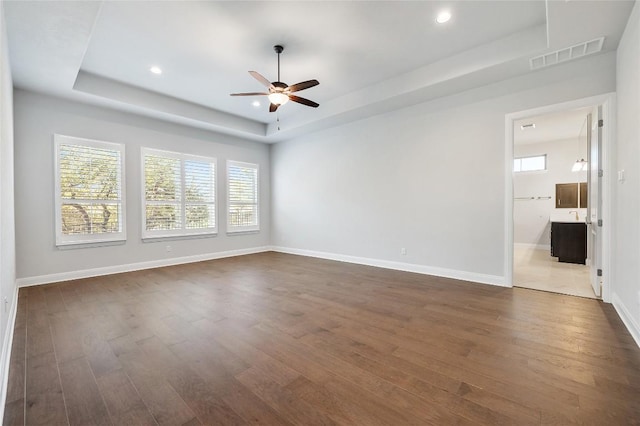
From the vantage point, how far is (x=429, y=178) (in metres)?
4.97

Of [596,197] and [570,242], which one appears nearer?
[596,197]

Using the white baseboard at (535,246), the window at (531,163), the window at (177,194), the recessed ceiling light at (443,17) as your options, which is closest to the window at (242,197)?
the window at (177,194)

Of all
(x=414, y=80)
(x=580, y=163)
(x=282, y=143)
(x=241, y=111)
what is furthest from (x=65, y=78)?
(x=580, y=163)

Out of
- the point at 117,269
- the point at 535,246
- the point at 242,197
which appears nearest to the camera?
the point at 117,269

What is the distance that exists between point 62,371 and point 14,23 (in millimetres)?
3261

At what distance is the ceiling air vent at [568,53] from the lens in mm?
3185

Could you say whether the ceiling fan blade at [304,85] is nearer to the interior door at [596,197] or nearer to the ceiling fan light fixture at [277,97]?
the ceiling fan light fixture at [277,97]

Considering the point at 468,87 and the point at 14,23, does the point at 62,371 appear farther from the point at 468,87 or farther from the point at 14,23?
the point at 468,87

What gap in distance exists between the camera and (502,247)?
4195 mm

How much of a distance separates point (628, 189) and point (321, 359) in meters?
3.36

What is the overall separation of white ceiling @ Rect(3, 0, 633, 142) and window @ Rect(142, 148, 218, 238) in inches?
42.5

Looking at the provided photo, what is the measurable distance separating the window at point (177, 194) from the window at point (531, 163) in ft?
28.5

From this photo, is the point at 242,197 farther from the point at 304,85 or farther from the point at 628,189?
the point at 628,189

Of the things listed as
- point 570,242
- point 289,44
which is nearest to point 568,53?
point 289,44
